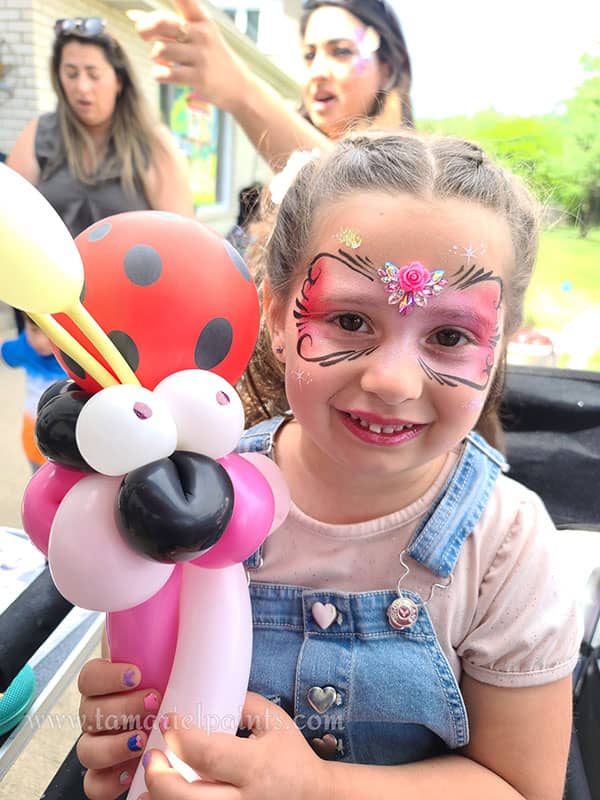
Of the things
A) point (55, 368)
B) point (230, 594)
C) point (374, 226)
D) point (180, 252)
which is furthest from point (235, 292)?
point (55, 368)

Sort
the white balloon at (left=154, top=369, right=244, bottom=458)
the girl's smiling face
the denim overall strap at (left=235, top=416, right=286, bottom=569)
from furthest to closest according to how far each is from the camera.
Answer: the denim overall strap at (left=235, top=416, right=286, bottom=569) → the girl's smiling face → the white balloon at (left=154, top=369, right=244, bottom=458)

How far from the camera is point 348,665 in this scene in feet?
2.33

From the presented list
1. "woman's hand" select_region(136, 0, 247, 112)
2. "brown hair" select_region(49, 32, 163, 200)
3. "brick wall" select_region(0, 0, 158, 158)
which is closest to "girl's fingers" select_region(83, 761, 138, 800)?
"woman's hand" select_region(136, 0, 247, 112)

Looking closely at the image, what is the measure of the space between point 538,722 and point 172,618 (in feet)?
1.31

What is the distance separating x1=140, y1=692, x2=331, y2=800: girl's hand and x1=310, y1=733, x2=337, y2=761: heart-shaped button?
78 millimetres

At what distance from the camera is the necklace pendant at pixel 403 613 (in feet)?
2.31

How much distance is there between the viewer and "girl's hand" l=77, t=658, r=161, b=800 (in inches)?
23.5

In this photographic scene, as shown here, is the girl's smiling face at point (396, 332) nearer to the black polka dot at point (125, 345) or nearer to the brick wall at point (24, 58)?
the black polka dot at point (125, 345)

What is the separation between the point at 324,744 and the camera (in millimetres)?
722

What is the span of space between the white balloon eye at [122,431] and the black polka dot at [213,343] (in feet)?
0.28

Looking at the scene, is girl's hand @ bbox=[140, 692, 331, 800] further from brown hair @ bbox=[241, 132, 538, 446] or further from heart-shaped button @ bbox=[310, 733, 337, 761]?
brown hair @ bbox=[241, 132, 538, 446]

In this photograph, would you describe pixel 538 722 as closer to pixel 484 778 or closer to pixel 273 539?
pixel 484 778

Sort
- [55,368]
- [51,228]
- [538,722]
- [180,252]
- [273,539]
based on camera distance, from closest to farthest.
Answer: [51,228] → [180,252] → [538,722] → [273,539] → [55,368]

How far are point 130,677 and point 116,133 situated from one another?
5.35 feet
